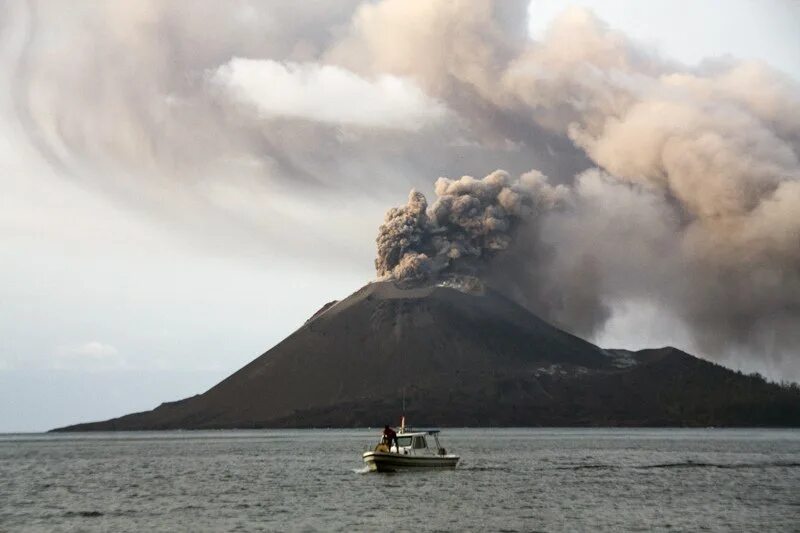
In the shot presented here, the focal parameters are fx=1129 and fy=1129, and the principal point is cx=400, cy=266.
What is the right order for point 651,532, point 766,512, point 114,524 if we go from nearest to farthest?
point 651,532, point 114,524, point 766,512

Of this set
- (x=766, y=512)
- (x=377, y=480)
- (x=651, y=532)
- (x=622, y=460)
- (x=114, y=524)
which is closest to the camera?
(x=651, y=532)

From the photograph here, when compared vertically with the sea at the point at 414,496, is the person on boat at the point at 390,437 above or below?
above

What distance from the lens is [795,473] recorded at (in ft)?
319

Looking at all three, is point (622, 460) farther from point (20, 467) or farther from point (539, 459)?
point (20, 467)

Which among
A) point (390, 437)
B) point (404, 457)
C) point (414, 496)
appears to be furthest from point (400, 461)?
point (414, 496)

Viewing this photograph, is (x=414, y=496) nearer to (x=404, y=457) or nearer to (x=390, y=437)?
(x=404, y=457)

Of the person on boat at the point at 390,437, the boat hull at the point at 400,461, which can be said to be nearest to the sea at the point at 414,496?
the boat hull at the point at 400,461

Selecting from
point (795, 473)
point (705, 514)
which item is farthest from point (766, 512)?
point (795, 473)

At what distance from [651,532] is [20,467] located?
87827mm

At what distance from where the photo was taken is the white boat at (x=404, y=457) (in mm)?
91188

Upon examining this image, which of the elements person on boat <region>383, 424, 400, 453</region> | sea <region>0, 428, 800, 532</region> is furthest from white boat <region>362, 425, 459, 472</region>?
sea <region>0, 428, 800, 532</region>

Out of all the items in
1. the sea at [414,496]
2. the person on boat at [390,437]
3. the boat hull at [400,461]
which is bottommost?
the sea at [414,496]

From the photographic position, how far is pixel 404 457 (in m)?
91.6

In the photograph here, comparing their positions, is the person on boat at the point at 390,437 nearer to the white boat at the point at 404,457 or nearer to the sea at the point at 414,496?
the white boat at the point at 404,457
